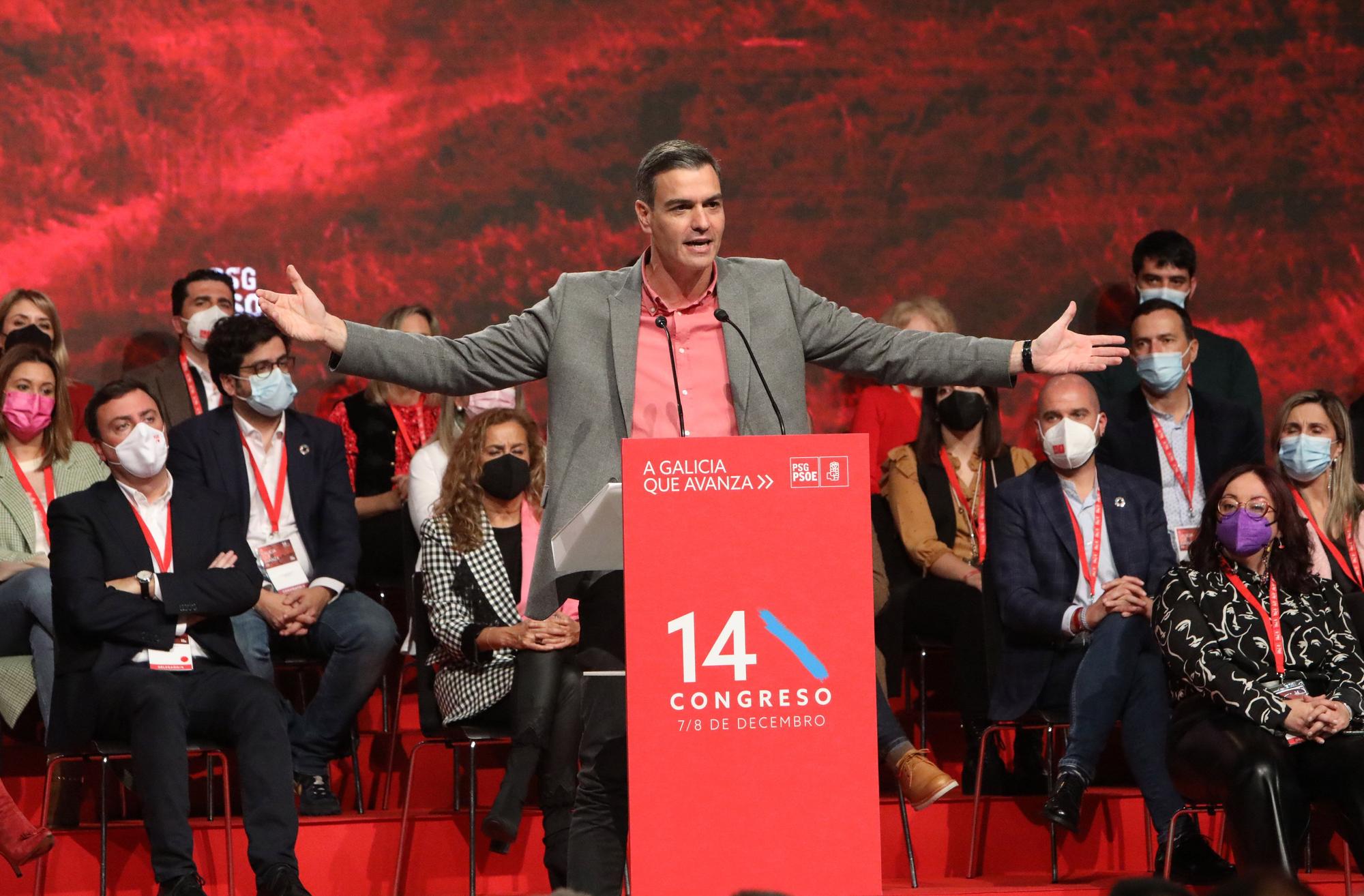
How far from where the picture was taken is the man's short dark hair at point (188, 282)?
560cm

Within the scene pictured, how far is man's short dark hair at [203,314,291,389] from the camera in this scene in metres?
5.09

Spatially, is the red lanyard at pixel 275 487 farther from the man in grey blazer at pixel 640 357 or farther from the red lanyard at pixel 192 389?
the man in grey blazer at pixel 640 357

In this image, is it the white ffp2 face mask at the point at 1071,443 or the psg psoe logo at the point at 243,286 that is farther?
the psg psoe logo at the point at 243,286

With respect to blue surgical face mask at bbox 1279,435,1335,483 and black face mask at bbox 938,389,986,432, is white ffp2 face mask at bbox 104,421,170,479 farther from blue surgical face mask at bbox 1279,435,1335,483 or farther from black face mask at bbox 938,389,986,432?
blue surgical face mask at bbox 1279,435,1335,483

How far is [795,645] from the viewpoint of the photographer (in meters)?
2.54

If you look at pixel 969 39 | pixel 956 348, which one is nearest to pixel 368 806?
pixel 956 348

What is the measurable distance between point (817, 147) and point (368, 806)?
3058 mm

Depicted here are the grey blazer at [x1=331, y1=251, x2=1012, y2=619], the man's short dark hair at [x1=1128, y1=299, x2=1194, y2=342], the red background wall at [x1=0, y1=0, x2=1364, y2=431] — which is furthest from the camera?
the red background wall at [x1=0, y1=0, x2=1364, y2=431]

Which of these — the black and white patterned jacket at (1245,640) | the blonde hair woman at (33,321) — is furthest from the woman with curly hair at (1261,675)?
the blonde hair woman at (33,321)

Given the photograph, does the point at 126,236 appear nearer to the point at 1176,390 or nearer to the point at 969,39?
the point at 969,39

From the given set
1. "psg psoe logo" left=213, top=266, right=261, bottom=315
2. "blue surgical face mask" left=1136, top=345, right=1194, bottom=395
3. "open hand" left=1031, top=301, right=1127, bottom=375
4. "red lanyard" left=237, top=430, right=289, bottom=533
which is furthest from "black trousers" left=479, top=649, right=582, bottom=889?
"psg psoe logo" left=213, top=266, right=261, bottom=315

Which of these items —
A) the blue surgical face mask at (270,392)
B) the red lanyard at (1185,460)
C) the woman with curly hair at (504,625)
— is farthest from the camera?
the red lanyard at (1185,460)

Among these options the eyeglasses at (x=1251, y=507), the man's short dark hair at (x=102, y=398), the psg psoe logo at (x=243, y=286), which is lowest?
the eyeglasses at (x=1251, y=507)

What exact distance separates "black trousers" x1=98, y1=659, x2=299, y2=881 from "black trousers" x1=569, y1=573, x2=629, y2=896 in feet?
4.39
